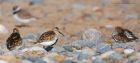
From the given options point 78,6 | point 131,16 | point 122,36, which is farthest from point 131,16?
point 122,36

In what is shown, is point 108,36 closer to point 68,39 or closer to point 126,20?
point 68,39

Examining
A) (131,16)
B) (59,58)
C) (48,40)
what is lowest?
(131,16)

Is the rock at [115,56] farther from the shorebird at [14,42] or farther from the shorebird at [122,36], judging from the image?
the shorebird at [14,42]

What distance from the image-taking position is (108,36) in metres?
15.1

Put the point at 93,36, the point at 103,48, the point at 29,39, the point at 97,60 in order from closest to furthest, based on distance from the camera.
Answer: the point at 97,60 < the point at 103,48 < the point at 93,36 < the point at 29,39

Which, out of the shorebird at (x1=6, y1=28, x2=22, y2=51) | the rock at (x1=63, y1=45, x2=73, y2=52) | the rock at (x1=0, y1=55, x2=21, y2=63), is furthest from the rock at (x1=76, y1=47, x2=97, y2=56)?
the rock at (x1=0, y1=55, x2=21, y2=63)

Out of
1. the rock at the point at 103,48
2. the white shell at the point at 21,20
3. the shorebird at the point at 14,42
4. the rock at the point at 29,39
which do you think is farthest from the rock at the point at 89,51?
the white shell at the point at 21,20

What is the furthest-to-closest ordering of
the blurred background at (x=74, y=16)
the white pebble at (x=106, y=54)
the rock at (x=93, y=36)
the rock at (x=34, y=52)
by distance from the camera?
1. the blurred background at (x=74, y=16)
2. the rock at (x=93, y=36)
3. the rock at (x=34, y=52)
4. the white pebble at (x=106, y=54)

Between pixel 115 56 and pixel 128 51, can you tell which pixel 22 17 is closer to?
pixel 128 51

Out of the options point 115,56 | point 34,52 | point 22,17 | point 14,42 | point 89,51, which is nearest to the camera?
point 115,56

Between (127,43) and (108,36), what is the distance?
1.70 m

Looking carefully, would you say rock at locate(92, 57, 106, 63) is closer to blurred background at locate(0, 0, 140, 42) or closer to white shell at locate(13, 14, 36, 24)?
blurred background at locate(0, 0, 140, 42)

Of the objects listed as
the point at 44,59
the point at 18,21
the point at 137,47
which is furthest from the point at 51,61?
the point at 18,21

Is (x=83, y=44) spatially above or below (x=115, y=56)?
above
